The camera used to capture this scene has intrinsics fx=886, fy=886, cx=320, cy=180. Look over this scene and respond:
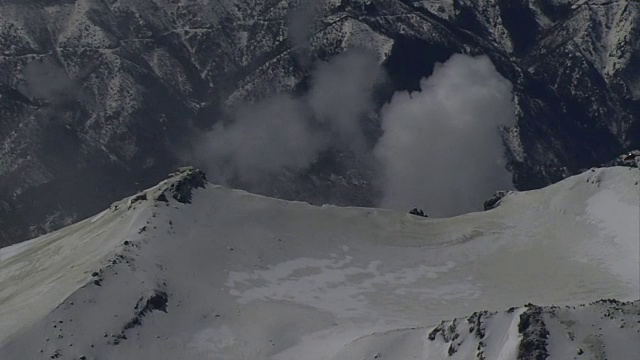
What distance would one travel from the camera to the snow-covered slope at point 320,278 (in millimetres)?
112000

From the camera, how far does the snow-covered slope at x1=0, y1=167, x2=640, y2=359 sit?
112 m

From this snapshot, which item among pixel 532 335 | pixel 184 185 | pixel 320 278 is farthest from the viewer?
pixel 184 185

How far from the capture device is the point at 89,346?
4606 inches

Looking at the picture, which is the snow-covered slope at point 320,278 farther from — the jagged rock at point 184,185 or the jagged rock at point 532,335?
the jagged rock at point 184,185

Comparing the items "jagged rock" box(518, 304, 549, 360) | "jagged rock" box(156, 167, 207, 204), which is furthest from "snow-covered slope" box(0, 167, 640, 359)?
"jagged rock" box(156, 167, 207, 204)

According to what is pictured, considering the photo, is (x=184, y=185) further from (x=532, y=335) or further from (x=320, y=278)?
(x=532, y=335)

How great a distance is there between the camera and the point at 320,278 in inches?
5901

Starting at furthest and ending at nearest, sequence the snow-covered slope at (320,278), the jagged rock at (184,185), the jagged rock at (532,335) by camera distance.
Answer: the jagged rock at (184,185) → the snow-covered slope at (320,278) → the jagged rock at (532,335)

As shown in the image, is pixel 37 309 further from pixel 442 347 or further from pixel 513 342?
pixel 513 342

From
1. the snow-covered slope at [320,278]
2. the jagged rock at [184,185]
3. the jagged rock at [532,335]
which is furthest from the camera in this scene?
the jagged rock at [184,185]

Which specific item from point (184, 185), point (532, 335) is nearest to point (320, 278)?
point (184, 185)

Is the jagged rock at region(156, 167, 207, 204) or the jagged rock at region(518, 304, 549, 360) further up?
the jagged rock at region(156, 167, 207, 204)

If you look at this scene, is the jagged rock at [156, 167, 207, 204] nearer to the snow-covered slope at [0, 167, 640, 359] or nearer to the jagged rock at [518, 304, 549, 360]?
the snow-covered slope at [0, 167, 640, 359]

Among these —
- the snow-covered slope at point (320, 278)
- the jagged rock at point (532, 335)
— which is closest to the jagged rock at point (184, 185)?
the snow-covered slope at point (320, 278)
